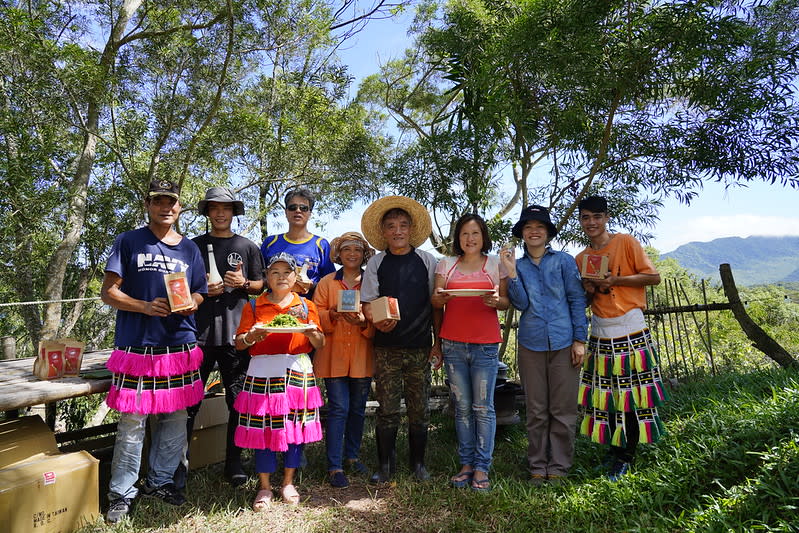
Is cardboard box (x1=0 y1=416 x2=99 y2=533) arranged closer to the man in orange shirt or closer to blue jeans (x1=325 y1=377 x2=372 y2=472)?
blue jeans (x1=325 y1=377 x2=372 y2=472)

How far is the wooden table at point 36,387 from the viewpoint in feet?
9.32

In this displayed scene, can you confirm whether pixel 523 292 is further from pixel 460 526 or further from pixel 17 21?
pixel 17 21

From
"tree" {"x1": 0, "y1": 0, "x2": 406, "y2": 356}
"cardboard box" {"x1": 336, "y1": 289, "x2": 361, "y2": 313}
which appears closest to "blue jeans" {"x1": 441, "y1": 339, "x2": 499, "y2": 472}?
"cardboard box" {"x1": 336, "y1": 289, "x2": 361, "y2": 313}

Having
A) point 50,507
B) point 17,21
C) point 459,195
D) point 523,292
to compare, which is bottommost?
point 50,507

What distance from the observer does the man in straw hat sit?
3.51 meters

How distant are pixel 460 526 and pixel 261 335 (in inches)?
68.3

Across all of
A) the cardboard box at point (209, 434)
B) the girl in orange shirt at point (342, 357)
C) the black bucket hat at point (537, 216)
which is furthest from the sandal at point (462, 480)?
the cardboard box at point (209, 434)

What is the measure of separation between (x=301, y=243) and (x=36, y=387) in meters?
2.02

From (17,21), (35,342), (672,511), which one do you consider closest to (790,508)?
(672,511)

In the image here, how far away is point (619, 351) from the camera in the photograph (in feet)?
11.1

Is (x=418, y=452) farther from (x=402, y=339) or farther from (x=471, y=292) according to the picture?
(x=471, y=292)

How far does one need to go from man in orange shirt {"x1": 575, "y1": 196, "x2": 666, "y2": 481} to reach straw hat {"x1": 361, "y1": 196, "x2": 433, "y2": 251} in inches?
48.7

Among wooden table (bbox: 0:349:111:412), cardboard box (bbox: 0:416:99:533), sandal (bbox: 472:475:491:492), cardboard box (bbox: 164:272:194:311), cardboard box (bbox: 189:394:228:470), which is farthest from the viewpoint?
cardboard box (bbox: 189:394:228:470)

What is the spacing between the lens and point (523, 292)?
349 cm
